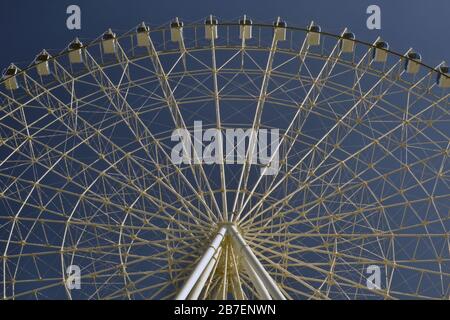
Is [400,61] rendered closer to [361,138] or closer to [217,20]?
[361,138]

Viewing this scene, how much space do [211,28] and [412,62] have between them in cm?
902

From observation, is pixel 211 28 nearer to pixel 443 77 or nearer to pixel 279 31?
pixel 279 31

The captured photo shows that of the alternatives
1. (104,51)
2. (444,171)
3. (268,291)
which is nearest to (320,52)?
(444,171)

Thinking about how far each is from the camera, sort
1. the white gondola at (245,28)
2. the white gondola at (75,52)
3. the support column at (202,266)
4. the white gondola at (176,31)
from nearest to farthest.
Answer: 1. the support column at (202,266)
2. the white gondola at (75,52)
3. the white gondola at (176,31)
4. the white gondola at (245,28)

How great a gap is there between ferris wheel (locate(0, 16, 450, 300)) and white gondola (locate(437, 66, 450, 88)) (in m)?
0.05

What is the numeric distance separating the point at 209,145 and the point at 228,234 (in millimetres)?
6769

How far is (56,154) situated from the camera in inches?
1244

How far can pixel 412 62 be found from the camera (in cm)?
→ 3048

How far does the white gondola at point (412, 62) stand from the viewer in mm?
30388

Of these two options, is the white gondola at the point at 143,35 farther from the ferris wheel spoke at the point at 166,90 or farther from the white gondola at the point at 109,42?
the white gondola at the point at 109,42

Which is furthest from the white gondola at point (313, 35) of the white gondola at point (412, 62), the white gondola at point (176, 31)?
the white gondola at point (176, 31)

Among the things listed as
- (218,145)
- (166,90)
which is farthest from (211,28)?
(218,145)

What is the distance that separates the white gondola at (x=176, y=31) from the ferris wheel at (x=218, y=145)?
0.05 m
